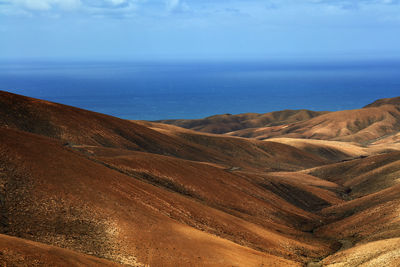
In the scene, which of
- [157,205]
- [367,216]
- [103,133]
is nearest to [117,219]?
[157,205]

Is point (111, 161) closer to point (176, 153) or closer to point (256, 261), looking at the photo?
point (256, 261)

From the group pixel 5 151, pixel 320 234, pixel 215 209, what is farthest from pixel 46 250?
pixel 320 234

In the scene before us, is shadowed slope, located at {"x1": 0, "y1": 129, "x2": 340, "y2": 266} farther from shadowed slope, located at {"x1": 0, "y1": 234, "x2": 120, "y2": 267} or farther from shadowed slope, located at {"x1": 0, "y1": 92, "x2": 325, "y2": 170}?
shadowed slope, located at {"x1": 0, "y1": 92, "x2": 325, "y2": 170}

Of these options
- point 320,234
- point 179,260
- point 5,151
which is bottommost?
→ point 320,234

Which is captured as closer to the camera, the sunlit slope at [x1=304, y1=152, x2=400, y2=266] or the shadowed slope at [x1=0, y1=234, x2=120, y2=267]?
the shadowed slope at [x1=0, y1=234, x2=120, y2=267]

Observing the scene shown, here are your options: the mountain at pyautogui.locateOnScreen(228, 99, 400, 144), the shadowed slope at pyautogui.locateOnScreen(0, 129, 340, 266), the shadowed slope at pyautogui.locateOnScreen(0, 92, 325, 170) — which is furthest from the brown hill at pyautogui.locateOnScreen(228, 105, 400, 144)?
the shadowed slope at pyautogui.locateOnScreen(0, 129, 340, 266)

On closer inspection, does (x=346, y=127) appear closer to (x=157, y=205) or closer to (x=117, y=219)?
(x=157, y=205)

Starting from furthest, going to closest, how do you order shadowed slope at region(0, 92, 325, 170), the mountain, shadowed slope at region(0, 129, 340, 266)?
1. the mountain
2. shadowed slope at region(0, 92, 325, 170)
3. shadowed slope at region(0, 129, 340, 266)

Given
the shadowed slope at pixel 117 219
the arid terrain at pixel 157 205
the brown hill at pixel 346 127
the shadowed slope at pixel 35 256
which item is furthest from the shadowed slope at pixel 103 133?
the brown hill at pixel 346 127

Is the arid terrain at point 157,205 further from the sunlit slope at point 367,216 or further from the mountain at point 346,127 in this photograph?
the mountain at point 346,127
